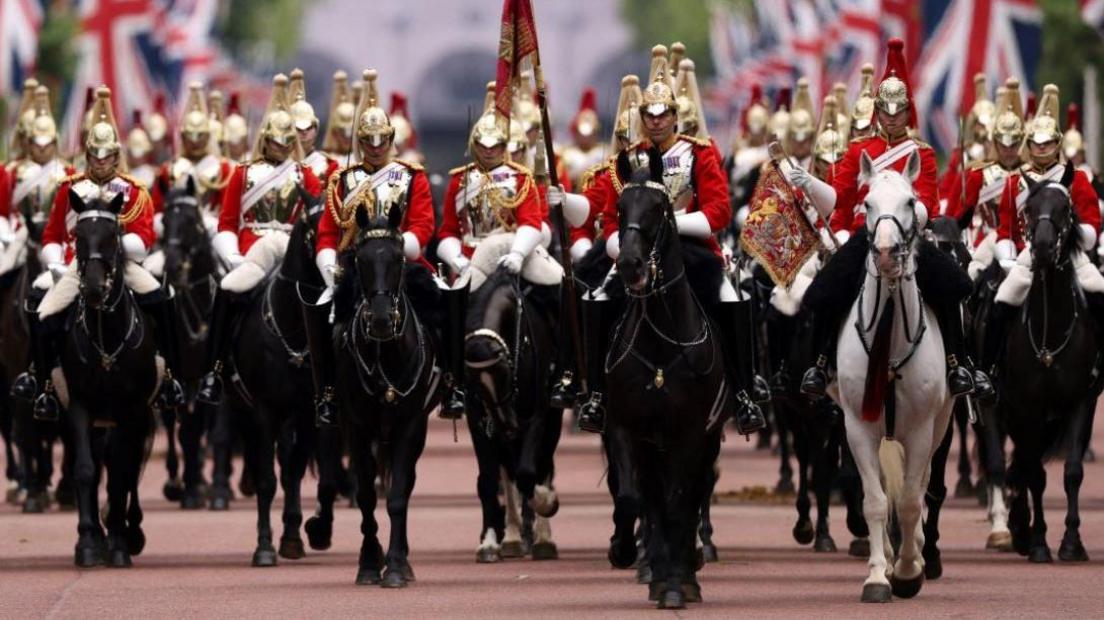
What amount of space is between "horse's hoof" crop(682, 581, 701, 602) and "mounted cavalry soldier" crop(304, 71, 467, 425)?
2569 mm

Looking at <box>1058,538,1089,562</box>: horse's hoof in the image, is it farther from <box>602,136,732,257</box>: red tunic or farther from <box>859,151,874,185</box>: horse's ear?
<box>859,151,874,185</box>: horse's ear

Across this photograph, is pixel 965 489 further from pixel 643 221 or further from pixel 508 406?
pixel 643 221

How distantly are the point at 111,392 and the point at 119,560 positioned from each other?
1.08 m

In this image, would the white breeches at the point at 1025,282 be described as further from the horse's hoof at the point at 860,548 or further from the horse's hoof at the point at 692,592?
the horse's hoof at the point at 692,592

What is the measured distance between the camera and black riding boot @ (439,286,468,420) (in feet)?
65.5

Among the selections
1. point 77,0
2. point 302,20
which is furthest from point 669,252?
point 302,20

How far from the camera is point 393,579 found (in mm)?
18953

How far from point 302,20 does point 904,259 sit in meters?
118

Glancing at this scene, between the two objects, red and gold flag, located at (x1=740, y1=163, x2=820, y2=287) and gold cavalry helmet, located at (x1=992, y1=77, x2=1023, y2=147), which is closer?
red and gold flag, located at (x1=740, y1=163, x2=820, y2=287)

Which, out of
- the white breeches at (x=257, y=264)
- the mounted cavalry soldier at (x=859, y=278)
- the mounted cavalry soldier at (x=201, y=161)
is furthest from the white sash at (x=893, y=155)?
the mounted cavalry soldier at (x=201, y=161)

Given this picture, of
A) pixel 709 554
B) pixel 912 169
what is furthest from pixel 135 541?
pixel 912 169

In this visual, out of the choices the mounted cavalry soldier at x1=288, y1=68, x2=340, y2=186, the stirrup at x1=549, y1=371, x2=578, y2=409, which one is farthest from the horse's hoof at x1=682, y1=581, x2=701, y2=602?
the mounted cavalry soldier at x1=288, y1=68, x2=340, y2=186

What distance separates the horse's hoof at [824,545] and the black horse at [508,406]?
1.75 meters

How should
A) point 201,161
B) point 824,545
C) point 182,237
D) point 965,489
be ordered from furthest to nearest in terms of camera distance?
point 201,161
point 965,489
point 182,237
point 824,545
